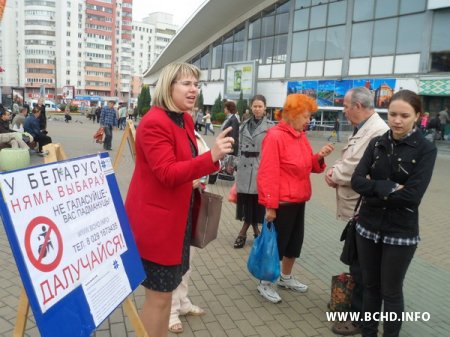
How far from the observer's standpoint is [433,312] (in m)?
3.59

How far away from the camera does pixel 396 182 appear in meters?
2.58

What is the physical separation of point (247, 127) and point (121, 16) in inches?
4127

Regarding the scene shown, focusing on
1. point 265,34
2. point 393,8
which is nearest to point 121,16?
point 265,34

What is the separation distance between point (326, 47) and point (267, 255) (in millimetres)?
26979

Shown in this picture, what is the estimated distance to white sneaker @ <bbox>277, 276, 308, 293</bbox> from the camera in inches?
153

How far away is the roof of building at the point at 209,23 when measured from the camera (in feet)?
114

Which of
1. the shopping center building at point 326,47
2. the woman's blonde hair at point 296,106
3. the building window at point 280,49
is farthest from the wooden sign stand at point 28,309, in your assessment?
the building window at point 280,49

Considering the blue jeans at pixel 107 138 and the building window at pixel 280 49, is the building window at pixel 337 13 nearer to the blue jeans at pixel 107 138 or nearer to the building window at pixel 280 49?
the building window at pixel 280 49

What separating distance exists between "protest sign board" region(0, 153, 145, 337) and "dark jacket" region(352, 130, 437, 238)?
5.07 feet

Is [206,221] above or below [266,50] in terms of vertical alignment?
below

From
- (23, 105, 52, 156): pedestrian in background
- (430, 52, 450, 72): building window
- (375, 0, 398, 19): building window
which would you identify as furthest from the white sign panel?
(375, 0, 398, 19): building window

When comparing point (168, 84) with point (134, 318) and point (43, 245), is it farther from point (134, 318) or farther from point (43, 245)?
point (134, 318)

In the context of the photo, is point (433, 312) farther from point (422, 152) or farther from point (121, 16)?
point (121, 16)

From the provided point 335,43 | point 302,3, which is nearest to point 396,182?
point 335,43
